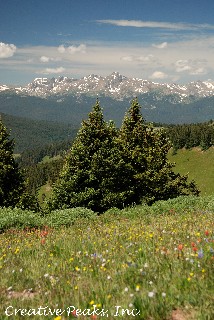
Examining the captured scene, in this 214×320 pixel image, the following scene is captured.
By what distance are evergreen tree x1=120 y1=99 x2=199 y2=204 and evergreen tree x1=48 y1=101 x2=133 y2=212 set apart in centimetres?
203

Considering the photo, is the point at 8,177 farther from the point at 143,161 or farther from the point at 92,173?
the point at 143,161

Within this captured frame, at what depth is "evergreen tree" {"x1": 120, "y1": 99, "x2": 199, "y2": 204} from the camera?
120 feet

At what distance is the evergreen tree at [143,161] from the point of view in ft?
120

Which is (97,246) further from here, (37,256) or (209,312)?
(209,312)

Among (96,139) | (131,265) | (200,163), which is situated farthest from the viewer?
(200,163)

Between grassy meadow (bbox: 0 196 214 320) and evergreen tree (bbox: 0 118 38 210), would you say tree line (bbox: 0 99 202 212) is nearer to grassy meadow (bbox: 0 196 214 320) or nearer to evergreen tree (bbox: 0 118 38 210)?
evergreen tree (bbox: 0 118 38 210)

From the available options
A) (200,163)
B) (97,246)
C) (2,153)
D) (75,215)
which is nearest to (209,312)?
(97,246)

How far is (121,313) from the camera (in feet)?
14.8

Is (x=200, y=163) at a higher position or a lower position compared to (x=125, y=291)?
lower

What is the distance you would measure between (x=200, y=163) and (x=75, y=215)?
386ft

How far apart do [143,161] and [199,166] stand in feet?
314

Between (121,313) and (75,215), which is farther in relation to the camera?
(75,215)

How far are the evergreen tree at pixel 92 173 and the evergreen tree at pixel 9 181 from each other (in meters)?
5.47

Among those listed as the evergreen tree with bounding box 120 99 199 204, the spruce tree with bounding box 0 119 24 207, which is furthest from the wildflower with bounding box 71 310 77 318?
the spruce tree with bounding box 0 119 24 207
